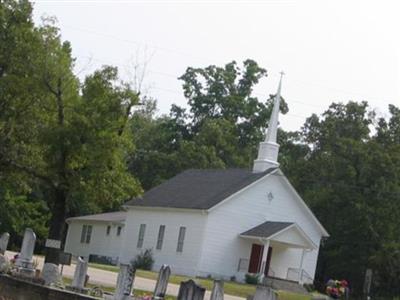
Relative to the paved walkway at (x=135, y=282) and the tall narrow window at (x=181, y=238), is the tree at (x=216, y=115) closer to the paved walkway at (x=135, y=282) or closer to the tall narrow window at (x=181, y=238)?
the tall narrow window at (x=181, y=238)

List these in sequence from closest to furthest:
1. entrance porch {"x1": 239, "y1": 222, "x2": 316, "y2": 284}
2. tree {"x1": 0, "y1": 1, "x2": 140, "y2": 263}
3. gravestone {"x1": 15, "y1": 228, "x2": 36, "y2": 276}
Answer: gravestone {"x1": 15, "y1": 228, "x2": 36, "y2": 276} < tree {"x1": 0, "y1": 1, "x2": 140, "y2": 263} < entrance porch {"x1": 239, "y1": 222, "x2": 316, "y2": 284}

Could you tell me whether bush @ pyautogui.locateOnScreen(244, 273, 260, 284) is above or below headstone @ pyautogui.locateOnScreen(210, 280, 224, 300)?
below

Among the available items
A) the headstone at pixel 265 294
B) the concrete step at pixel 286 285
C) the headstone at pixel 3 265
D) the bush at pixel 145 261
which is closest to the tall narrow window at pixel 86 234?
the bush at pixel 145 261

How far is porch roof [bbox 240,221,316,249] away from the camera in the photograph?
4997cm

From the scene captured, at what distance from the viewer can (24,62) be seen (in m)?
34.0

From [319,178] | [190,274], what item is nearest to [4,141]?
[190,274]

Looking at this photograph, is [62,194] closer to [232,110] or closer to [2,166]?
[2,166]

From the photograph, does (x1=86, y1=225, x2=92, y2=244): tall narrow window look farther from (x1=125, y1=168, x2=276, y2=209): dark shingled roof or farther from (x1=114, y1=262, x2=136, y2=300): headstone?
(x1=114, y1=262, x2=136, y2=300): headstone

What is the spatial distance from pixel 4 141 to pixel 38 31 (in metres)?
5.55

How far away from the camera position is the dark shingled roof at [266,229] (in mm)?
50094

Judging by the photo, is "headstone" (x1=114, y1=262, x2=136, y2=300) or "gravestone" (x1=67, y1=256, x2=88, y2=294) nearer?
"headstone" (x1=114, y1=262, x2=136, y2=300)

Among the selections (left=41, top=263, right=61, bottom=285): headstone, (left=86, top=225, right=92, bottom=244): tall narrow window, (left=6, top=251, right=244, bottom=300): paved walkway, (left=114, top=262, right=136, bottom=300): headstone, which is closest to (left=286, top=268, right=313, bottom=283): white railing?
(left=86, top=225, right=92, bottom=244): tall narrow window

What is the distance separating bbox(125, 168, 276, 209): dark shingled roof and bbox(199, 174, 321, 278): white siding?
0.70m

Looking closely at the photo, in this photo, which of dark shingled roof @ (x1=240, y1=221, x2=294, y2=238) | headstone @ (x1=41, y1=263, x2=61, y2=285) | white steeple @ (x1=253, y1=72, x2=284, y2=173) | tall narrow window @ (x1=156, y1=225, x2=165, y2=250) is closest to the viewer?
headstone @ (x1=41, y1=263, x2=61, y2=285)
